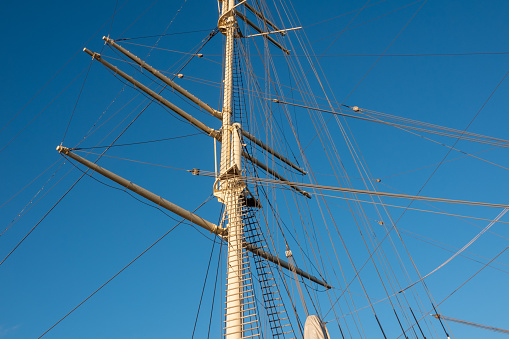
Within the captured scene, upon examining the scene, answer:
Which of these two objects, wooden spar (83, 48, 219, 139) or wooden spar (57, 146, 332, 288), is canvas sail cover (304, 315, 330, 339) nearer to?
wooden spar (57, 146, 332, 288)

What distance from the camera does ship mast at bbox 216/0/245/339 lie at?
891cm

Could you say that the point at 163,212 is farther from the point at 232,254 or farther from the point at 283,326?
the point at 283,326

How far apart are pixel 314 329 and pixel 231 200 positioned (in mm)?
5152

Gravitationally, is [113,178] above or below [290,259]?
above

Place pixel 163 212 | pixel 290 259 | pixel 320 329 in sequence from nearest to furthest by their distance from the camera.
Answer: pixel 320 329, pixel 163 212, pixel 290 259

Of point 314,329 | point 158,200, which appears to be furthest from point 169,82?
point 314,329

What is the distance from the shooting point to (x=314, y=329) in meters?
6.04

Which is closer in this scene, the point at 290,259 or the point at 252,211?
the point at 252,211

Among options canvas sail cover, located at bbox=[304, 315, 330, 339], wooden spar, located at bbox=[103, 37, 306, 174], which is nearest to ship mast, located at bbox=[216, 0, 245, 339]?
wooden spar, located at bbox=[103, 37, 306, 174]

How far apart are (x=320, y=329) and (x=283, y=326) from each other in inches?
121

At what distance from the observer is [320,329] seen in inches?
238

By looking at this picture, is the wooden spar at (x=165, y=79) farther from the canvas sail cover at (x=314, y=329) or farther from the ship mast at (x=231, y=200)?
the canvas sail cover at (x=314, y=329)

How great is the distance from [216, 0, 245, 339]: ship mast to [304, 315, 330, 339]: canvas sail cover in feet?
9.32

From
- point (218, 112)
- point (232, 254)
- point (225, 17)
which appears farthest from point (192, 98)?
point (232, 254)
